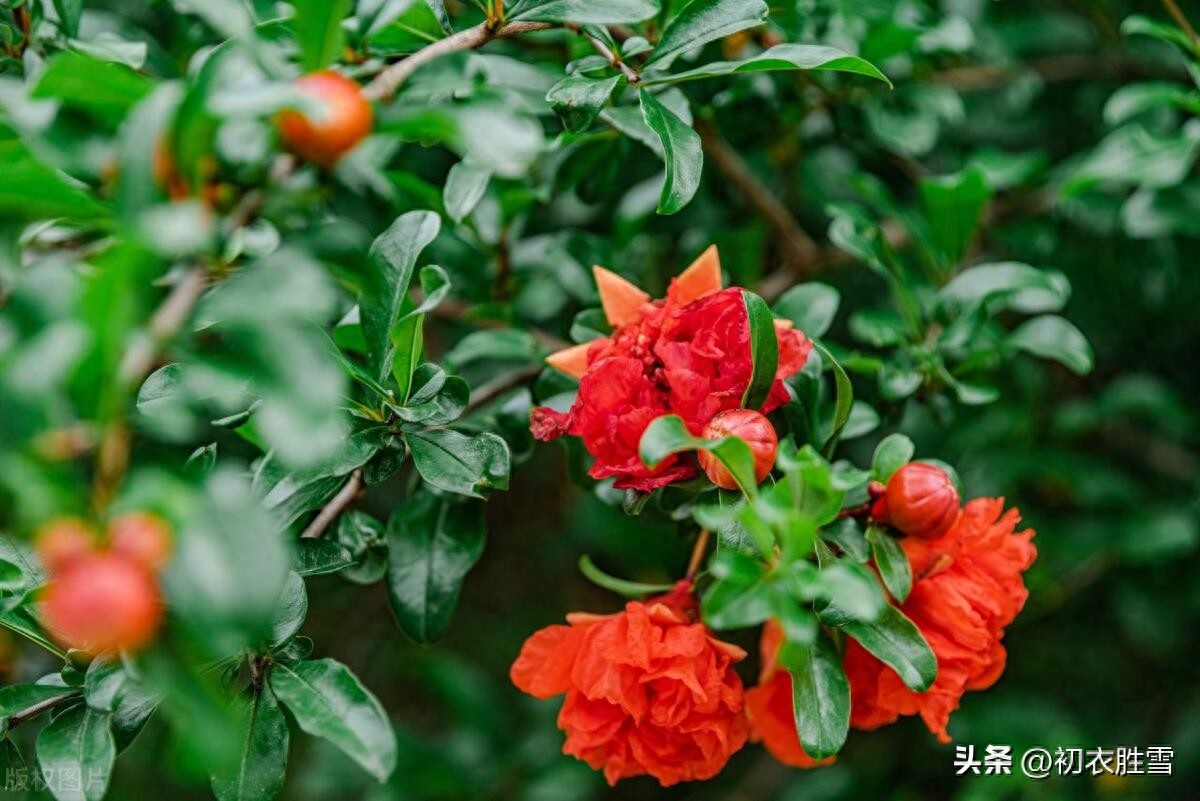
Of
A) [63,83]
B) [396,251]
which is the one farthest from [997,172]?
[63,83]

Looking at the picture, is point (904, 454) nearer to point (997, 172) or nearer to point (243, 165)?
point (243, 165)

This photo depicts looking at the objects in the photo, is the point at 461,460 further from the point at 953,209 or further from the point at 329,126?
the point at 953,209

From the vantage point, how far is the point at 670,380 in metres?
0.79

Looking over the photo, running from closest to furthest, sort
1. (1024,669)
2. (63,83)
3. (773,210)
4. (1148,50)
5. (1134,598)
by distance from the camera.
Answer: (63,83) → (773,210) → (1148,50) → (1134,598) → (1024,669)

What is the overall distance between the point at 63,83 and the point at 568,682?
1.81 ft

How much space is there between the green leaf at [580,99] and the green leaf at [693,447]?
0.26 metres

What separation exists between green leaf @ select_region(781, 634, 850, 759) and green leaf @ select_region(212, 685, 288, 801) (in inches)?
15.1

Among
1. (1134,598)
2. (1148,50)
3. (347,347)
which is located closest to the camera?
(347,347)

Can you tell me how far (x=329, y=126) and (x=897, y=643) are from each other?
0.52 m

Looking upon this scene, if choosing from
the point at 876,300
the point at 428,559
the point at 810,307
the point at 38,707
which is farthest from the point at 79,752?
the point at 876,300

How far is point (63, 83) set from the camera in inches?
23.9

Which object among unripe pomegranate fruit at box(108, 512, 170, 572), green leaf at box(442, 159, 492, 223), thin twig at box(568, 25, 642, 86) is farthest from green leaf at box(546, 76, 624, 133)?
unripe pomegranate fruit at box(108, 512, 170, 572)

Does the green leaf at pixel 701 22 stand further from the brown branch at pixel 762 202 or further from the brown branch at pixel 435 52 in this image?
the brown branch at pixel 762 202

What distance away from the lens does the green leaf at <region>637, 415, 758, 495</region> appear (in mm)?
679
